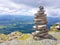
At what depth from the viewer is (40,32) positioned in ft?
197

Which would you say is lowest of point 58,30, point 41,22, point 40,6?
point 58,30

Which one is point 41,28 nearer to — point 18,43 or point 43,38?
point 43,38

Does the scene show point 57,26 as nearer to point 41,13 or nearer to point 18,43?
point 41,13

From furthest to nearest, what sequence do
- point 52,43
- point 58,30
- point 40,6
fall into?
point 58,30 < point 40,6 < point 52,43

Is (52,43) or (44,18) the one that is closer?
(52,43)

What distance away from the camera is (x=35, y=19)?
199ft

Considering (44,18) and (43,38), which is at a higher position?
(44,18)

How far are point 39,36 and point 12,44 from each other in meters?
12.2

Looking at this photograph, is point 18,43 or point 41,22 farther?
point 41,22

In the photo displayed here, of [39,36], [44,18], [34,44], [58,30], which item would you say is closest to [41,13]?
[44,18]

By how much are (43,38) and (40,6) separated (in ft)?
26.8

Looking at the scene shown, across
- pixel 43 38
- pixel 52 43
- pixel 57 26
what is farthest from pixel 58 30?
pixel 52 43

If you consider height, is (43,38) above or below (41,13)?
below

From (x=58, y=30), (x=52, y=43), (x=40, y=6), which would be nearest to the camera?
(x=52, y=43)
